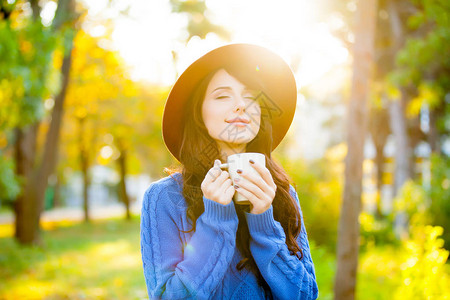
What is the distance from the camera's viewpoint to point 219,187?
A: 157cm

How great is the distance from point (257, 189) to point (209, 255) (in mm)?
305

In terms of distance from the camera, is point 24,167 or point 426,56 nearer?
point 426,56

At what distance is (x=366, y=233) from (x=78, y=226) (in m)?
13.8

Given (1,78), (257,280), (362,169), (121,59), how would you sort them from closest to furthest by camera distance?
(257,280)
(362,169)
(1,78)
(121,59)

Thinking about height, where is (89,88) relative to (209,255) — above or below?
above

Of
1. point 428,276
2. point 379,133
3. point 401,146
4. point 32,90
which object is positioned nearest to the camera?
point 428,276

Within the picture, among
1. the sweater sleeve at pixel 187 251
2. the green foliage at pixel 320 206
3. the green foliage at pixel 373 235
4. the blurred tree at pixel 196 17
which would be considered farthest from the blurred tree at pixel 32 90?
the green foliage at pixel 373 235

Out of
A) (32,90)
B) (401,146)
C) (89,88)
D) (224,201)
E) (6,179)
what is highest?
(89,88)

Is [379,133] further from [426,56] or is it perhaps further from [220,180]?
[220,180]

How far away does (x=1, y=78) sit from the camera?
18.6ft

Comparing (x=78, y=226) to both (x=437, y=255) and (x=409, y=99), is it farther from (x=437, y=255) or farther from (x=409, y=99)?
(x=437, y=255)

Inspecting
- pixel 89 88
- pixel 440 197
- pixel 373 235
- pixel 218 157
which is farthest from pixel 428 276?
pixel 89 88

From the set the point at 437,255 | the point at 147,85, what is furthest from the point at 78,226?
the point at 437,255

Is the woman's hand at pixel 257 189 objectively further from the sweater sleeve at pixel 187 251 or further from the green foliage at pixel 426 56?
the green foliage at pixel 426 56
